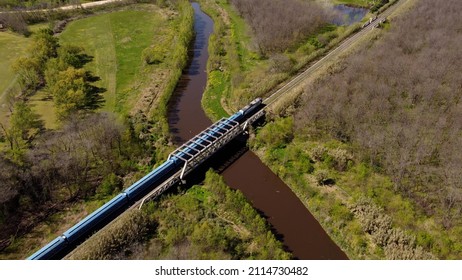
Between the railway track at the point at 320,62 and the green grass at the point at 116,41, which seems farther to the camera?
the green grass at the point at 116,41

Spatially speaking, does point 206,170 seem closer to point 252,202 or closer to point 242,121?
point 252,202

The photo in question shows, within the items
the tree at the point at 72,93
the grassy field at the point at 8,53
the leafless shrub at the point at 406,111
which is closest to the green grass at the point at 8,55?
the grassy field at the point at 8,53

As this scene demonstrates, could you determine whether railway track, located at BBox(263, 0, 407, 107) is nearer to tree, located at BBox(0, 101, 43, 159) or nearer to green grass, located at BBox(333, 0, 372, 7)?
green grass, located at BBox(333, 0, 372, 7)

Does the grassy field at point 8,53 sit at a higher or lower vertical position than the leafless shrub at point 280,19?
higher

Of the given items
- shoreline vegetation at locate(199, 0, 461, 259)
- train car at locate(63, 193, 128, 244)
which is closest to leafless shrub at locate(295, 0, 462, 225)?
shoreline vegetation at locate(199, 0, 461, 259)

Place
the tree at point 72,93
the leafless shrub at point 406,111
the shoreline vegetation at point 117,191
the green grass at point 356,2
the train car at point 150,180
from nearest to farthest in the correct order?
the shoreline vegetation at point 117,191 → the train car at point 150,180 → the leafless shrub at point 406,111 → the tree at point 72,93 → the green grass at point 356,2

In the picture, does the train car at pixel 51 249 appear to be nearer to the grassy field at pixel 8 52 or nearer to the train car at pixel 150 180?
the train car at pixel 150 180

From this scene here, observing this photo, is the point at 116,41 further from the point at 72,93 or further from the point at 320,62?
the point at 320,62

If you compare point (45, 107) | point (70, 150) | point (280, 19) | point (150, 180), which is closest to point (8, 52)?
point (45, 107)

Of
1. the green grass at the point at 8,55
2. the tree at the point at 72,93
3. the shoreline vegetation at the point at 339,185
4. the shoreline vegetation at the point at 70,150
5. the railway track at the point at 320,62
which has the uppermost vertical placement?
the green grass at the point at 8,55
